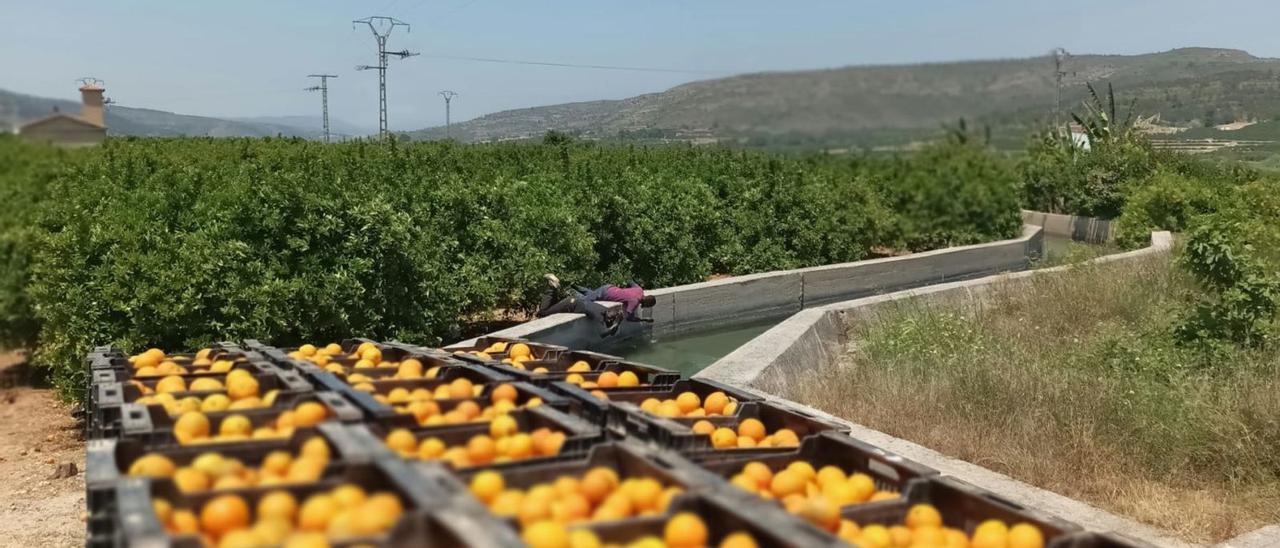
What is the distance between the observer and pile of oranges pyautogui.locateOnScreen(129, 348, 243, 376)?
4125mm

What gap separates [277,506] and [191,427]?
0.89m

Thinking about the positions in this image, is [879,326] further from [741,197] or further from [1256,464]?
[741,197]

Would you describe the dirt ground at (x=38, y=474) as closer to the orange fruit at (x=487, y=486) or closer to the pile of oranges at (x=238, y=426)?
the pile of oranges at (x=238, y=426)

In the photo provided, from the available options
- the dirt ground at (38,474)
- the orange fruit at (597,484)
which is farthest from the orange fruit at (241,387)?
the dirt ground at (38,474)

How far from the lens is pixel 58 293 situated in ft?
25.8

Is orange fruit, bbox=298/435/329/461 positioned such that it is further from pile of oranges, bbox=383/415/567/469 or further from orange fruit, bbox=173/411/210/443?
orange fruit, bbox=173/411/210/443

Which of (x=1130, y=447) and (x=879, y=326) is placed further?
(x=879, y=326)

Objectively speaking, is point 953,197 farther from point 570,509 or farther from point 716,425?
point 570,509

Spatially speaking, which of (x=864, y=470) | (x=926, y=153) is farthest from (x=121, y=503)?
(x=926, y=153)

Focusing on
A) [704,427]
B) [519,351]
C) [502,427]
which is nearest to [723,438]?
[704,427]

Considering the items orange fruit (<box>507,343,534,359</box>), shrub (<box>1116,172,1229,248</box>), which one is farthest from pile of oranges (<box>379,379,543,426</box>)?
shrub (<box>1116,172,1229,248</box>)

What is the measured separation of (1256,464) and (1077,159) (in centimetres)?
1675

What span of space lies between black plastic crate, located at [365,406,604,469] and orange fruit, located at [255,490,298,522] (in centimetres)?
47

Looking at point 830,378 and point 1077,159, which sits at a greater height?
point 1077,159
